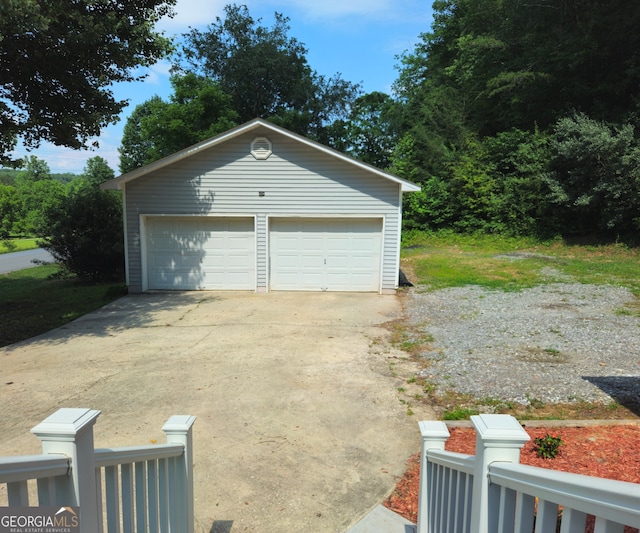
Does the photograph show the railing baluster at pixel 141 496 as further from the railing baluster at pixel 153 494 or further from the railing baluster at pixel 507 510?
the railing baluster at pixel 507 510

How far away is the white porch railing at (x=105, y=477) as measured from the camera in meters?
1.35

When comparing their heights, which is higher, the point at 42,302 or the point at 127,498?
the point at 127,498

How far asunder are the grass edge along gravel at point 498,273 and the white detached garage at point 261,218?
233 cm

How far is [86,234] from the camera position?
14891 millimetres

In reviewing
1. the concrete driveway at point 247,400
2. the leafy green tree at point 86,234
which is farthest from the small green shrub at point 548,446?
the leafy green tree at point 86,234

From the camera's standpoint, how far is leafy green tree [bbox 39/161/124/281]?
14797mm

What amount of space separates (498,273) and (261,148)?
27.9 feet

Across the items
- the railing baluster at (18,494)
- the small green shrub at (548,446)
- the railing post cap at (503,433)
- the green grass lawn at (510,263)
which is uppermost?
the railing post cap at (503,433)

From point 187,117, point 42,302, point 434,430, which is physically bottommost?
point 42,302

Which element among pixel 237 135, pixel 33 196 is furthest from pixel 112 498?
pixel 33 196

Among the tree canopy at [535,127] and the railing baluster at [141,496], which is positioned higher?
the tree canopy at [535,127]

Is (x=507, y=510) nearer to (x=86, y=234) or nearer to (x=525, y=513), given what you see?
(x=525, y=513)

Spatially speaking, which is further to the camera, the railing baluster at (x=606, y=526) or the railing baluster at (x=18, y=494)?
the railing baluster at (x=18, y=494)

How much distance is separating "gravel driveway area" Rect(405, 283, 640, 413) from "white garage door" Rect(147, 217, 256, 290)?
195 inches
